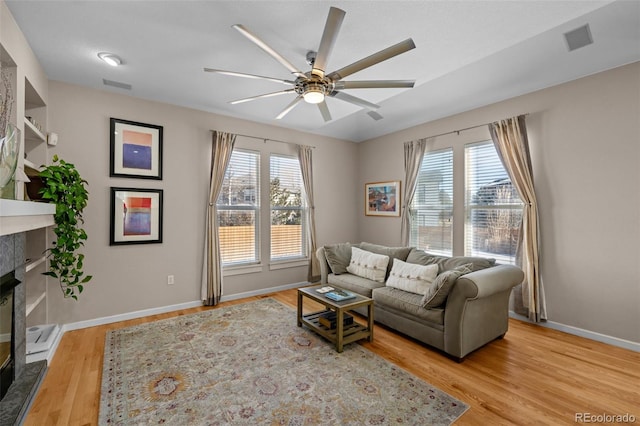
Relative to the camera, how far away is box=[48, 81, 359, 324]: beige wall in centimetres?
340

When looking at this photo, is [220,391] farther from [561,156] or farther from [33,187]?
[561,156]

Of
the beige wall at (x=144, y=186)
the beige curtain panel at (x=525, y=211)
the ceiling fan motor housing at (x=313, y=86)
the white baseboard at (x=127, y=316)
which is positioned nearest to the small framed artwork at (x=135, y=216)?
the beige wall at (x=144, y=186)

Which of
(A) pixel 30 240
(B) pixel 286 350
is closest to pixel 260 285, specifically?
(B) pixel 286 350

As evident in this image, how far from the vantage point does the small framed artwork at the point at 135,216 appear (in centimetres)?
360

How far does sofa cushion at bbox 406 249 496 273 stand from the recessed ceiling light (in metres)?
3.98

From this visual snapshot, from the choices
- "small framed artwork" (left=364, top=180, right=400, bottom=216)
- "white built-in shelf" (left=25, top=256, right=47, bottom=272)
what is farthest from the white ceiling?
"white built-in shelf" (left=25, top=256, right=47, bottom=272)

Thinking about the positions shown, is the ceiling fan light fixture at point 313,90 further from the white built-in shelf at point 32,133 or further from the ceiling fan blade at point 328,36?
the white built-in shelf at point 32,133

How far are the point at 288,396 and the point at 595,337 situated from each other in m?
3.36

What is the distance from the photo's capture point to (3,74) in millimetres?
2264

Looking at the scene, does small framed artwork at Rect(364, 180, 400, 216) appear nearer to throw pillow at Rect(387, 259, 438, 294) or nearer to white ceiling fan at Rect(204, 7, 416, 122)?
throw pillow at Rect(387, 259, 438, 294)

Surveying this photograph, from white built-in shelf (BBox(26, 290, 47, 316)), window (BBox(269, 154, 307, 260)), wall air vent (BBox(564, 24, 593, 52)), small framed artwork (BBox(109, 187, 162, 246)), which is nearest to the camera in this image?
wall air vent (BBox(564, 24, 593, 52))

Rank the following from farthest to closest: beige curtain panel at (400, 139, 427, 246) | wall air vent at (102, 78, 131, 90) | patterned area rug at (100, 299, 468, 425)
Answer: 1. beige curtain panel at (400, 139, 427, 246)
2. wall air vent at (102, 78, 131, 90)
3. patterned area rug at (100, 299, 468, 425)

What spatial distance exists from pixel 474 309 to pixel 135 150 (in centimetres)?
436

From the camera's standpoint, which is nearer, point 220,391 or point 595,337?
point 220,391
